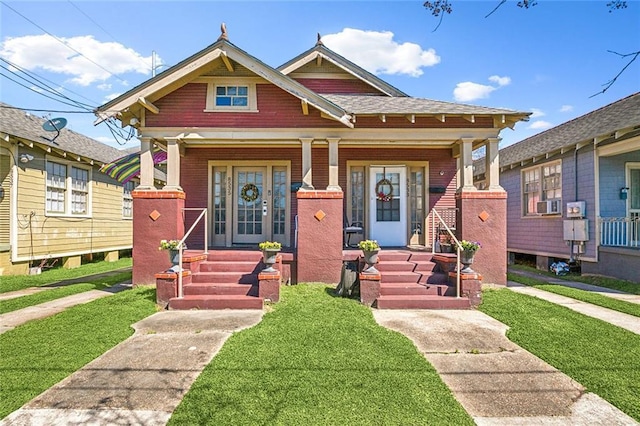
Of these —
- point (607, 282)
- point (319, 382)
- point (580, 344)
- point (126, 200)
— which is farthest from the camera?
point (126, 200)

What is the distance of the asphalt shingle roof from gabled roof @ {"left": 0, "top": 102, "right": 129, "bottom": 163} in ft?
26.6

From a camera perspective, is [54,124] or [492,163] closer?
[492,163]

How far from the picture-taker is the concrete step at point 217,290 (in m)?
6.43

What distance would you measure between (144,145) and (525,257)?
43.3ft

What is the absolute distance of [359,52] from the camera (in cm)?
1274

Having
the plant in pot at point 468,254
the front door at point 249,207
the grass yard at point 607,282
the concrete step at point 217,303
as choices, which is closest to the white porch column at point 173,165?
the front door at point 249,207

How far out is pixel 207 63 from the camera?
732 centimetres

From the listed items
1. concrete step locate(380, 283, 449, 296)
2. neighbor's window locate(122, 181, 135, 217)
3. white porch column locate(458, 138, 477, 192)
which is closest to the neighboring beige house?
neighbor's window locate(122, 181, 135, 217)

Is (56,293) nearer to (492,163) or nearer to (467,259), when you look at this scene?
(467,259)

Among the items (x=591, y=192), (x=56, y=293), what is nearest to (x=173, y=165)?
(x=56, y=293)

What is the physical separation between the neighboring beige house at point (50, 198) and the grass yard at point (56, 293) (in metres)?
2.63

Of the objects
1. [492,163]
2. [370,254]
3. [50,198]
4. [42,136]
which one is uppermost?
[42,136]

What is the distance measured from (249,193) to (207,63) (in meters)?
3.30

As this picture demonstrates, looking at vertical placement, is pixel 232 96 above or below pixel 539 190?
above
